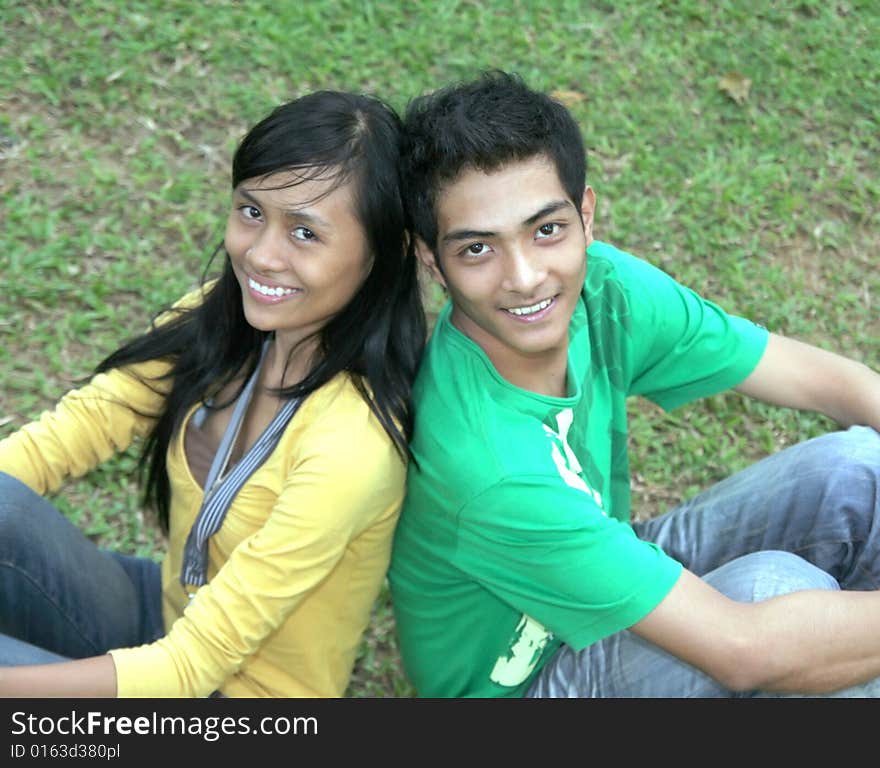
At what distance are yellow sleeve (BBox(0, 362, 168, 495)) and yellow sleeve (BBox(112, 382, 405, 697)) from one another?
50 cm

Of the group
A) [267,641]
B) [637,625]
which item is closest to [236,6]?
[267,641]

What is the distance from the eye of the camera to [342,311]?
2262 millimetres

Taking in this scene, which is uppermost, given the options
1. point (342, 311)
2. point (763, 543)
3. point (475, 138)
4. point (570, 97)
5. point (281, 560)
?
point (475, 138)

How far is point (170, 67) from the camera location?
4324 millimetres

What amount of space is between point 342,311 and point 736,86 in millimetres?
2870

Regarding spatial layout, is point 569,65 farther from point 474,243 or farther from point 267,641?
point 267,641

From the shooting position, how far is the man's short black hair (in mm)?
2135

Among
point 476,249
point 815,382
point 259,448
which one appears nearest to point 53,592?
point 259,448

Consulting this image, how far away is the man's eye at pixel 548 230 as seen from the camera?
2.19 meters

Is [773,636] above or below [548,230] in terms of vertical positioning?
below

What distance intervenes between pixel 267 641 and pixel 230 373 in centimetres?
55

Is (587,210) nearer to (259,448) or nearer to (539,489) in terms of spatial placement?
(539,489)

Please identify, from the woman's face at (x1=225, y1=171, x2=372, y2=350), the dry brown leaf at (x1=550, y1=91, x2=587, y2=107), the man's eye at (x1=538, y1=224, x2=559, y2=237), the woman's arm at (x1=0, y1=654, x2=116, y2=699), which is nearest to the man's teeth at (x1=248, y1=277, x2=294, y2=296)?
the woman's face at (x1=225, y1=171, x2=372, y2=350)

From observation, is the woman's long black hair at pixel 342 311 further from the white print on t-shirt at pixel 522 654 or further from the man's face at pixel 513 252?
the white print on t-shirt at pixel 522 654
